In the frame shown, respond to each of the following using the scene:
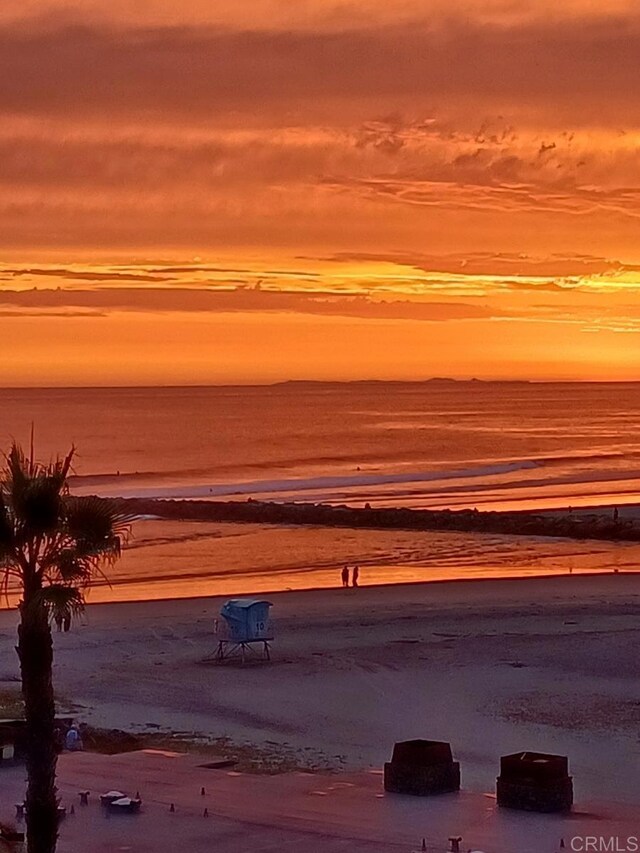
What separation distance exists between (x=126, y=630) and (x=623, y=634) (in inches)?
431

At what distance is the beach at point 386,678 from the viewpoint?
22938mm

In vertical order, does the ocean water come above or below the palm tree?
above

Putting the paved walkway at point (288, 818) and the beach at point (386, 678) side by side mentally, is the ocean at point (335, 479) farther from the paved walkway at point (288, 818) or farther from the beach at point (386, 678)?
the paved walkway at point (288, 818)

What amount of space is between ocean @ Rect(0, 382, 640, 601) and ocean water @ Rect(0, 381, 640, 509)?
17 centimetres

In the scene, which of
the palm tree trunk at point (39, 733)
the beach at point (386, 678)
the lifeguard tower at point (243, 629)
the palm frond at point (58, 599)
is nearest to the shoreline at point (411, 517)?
the beach at point (386, 678)

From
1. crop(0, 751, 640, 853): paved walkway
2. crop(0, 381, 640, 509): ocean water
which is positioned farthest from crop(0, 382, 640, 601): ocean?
crop(0, 751, 640, 853): paved walkway

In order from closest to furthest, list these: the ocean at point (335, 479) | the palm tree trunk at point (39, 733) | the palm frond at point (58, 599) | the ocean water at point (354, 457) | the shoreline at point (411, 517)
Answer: the palm frond at point (58, 599)
the palm tree trunk at point (39, 733)
the ocean at point (335, 479)
the shoreline at point (411, 517)
the ocean water at point (354, 457)

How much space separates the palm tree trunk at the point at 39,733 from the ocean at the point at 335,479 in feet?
87.6

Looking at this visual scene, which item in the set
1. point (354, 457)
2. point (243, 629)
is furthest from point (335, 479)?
point (243, 629)

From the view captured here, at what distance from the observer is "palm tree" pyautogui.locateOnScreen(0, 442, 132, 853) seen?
13.9m

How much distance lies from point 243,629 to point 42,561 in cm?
1603


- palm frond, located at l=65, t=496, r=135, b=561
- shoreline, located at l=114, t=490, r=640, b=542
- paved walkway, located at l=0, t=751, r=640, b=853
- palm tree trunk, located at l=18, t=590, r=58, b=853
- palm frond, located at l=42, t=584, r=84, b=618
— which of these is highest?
shoreline, located at l=114, t=490, r=640, b=542

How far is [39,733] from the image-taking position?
14.3 m

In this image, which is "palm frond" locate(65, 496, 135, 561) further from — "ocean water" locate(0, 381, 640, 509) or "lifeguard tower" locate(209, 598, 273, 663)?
"ocean water" locate(0, 381, 640, 509)
